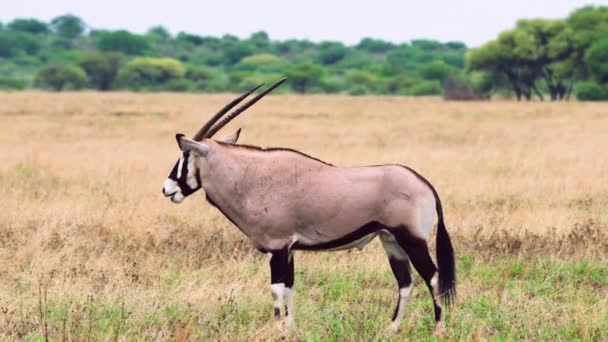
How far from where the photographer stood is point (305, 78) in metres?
92.4

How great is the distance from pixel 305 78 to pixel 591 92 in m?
36.2

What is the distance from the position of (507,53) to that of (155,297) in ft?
210

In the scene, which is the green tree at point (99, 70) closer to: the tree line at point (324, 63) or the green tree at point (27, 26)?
the tree line at point (324, 63)

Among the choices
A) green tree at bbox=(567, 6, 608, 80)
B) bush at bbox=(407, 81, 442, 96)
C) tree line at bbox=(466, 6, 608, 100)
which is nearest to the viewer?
tree line at bbox=(466, 6, 608, 100)

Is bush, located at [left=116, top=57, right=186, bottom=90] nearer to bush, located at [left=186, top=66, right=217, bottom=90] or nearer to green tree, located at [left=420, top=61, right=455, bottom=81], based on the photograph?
bush, located at [left=186, top=66, right=217, bottom=90]

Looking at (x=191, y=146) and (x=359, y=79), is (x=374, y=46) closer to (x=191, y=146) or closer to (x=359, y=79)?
(x=359, y=79)

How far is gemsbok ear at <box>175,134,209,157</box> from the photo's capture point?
5.67 m

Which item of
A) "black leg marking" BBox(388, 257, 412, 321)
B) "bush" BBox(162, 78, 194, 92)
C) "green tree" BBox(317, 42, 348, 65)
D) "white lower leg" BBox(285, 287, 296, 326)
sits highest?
"black leg marking" BBox(388, 257, 412, 321)

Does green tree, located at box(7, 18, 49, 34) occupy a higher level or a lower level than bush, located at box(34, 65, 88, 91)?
higher

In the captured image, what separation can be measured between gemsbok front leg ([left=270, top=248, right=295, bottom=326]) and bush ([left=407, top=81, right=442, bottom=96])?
83.1 meters

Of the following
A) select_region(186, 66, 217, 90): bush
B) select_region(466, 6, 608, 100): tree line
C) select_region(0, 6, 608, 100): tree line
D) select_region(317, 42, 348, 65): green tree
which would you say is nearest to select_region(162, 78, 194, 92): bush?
select_region(0, 6, 608, 100): tree line

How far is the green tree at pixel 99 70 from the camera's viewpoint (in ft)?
307

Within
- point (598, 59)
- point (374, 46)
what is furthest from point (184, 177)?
point (374, 46)

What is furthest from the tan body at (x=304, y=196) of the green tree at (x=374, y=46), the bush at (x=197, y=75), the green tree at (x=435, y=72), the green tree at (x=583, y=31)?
the green tree at (x=374, y=46)
